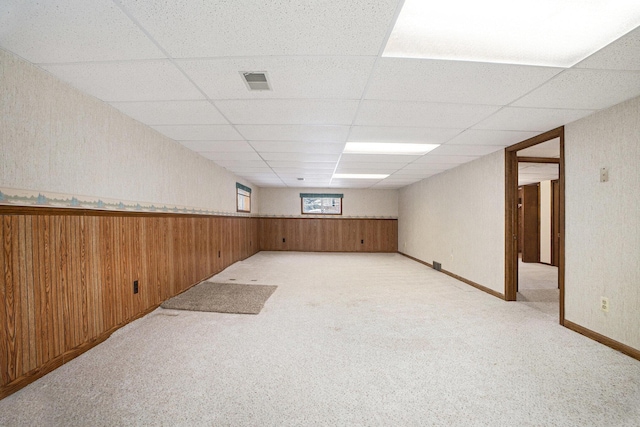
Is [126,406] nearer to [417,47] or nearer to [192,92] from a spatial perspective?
[192,92]

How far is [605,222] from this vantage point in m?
2.45

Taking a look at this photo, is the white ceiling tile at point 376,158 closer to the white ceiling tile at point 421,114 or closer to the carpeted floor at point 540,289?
the white ceiling tile at point 421,114

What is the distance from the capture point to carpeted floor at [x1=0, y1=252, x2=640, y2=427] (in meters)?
1.53

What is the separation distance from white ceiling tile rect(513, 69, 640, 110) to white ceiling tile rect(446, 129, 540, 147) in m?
0.73

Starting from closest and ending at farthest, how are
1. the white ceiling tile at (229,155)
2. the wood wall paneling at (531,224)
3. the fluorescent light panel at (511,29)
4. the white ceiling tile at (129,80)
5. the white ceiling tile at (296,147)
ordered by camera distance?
the fluorescent light panel at (511,29) < the white ceiling tile at (129,80) < the white ceiling tile at (296,147) < the white ceiling tile at (229,155) < the wood wall paneling at (531,224)

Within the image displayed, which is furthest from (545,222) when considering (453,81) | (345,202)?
(453,81)

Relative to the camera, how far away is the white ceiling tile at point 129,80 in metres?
1.82

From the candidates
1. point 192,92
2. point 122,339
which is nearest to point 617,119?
point 192,92

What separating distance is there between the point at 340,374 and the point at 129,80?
106 inches

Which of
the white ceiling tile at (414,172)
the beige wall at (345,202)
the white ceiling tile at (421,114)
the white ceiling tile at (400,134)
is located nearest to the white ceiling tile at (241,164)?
the white ceiling tile at (400,134)

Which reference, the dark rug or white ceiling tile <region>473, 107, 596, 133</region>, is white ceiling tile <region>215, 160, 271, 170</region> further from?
white ceiling tile <region>473, 107, 596, 133</region>

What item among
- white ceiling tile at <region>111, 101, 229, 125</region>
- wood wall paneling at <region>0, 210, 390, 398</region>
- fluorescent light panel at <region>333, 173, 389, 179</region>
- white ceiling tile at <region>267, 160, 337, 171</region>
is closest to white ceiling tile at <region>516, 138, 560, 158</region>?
fluorescent light panel at <region>333, 173, 389, 179</region>

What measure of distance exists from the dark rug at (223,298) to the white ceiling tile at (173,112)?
7.15 ft

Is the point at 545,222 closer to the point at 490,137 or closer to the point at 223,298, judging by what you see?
the point at 490,137
